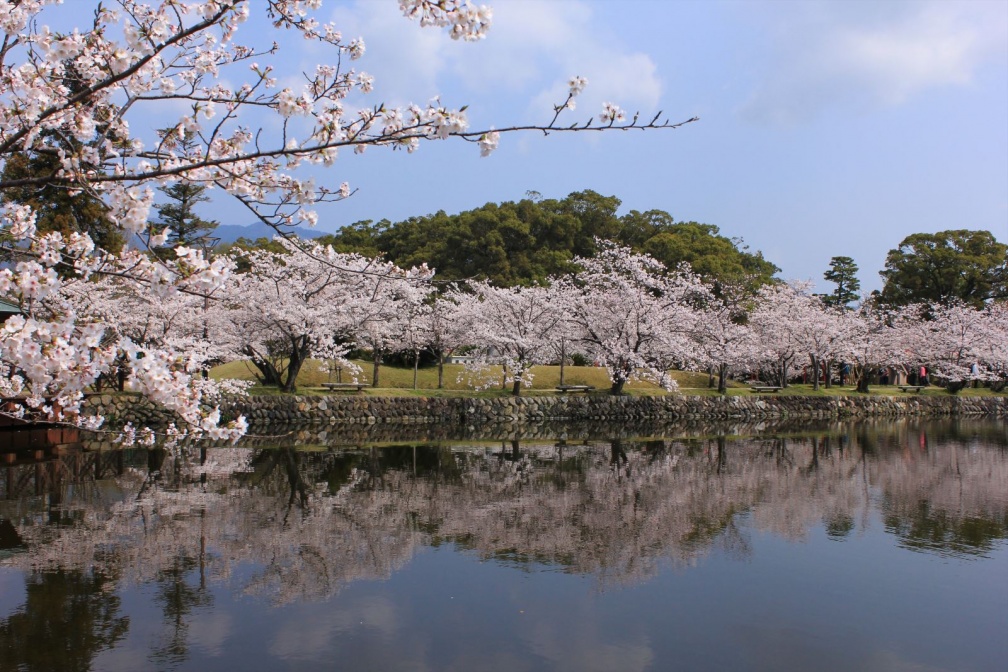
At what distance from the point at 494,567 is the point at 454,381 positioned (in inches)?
804

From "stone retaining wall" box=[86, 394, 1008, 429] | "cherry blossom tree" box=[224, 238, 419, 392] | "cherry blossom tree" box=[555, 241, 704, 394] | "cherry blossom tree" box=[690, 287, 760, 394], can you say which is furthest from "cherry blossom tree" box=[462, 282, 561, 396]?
"cherry blossom tree" box=[690, 287, 760, 394]

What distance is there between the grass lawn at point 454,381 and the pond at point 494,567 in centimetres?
1060

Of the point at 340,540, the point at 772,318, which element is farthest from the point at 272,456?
the point at 772,318

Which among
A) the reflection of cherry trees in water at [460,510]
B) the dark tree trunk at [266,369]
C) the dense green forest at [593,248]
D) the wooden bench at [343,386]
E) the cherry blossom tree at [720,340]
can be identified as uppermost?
the dense green forest at [593,248]

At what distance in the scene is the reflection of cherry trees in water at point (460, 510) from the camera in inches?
293

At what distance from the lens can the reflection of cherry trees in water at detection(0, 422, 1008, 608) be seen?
7.43 meters

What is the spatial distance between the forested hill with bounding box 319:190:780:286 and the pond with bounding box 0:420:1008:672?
2558cm

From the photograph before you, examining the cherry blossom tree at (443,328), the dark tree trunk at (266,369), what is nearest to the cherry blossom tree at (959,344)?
the cherry blossom tree at (443,328)

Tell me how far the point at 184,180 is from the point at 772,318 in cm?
2958

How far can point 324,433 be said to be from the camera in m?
19.2

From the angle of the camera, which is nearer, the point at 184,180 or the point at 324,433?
the point at 184,180

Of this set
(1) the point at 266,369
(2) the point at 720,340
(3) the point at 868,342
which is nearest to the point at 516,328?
(2) the point at 720,340

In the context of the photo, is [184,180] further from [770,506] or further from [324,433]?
[324,433]

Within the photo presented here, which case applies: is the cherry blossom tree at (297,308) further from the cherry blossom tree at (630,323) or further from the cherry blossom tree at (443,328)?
the cherry blossom tree at (630,323)
